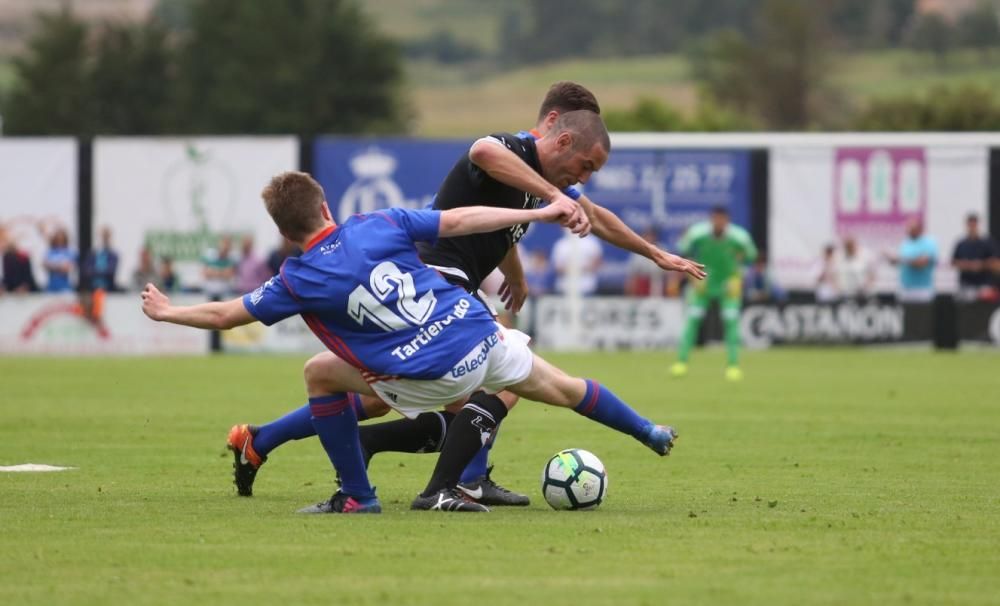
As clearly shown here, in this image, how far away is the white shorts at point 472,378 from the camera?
8336 mm

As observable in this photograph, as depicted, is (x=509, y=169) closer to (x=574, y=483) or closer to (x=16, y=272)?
(x=574, y=483)

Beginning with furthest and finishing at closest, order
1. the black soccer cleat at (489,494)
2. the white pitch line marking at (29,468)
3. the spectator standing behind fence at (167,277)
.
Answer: the spectator standing behind fence at (167,277) → the white pitch line marking at (29,468) → the black soccer cleat at (489,494)

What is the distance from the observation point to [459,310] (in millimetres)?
8344

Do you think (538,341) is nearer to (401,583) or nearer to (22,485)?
(22,485)

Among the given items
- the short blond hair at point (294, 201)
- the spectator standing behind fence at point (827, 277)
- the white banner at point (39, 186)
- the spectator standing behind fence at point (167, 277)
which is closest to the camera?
the short blond hair at point (294, 201)

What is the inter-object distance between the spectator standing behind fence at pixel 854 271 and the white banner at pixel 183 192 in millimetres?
10031

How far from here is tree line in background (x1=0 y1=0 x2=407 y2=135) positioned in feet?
246

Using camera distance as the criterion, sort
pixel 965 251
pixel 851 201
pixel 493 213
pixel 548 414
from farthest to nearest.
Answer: pixel 851 201
pixel 965 251
pixel 548 414
pixel 493 213

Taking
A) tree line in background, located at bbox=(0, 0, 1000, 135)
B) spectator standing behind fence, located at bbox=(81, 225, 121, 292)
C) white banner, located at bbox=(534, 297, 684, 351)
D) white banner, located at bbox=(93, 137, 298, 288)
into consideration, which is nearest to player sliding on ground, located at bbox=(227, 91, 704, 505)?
white banner, located at bbox=(534, 297, 684, 351)

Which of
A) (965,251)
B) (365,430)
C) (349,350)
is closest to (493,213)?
(349,350)

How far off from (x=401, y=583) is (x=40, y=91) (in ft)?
238

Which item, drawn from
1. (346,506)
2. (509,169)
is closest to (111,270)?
(346,506)

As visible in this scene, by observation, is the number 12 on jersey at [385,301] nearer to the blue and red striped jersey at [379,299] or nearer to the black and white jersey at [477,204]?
the blue and red striped jersey at [379,299]

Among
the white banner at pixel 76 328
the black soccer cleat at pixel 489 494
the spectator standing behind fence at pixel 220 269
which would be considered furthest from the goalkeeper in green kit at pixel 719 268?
the black soccer cleat at pixel 489 494
